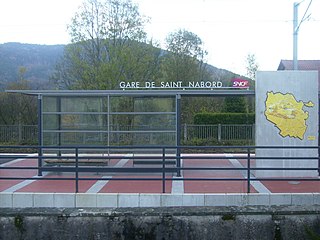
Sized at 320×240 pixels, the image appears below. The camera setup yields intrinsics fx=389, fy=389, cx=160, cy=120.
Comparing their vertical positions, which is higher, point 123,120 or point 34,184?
point 123,120

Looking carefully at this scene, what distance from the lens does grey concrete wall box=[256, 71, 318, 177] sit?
10.9m

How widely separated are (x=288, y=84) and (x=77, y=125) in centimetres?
661

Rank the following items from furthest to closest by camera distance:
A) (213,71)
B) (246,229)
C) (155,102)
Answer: (213,71) → (155,102) → (246,229)

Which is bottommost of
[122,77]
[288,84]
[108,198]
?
[108,198]

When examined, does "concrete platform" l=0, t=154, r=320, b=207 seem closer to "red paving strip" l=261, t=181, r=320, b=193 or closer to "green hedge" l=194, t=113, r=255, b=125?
"red paving strip" l=261, t=181, r=320, b=193

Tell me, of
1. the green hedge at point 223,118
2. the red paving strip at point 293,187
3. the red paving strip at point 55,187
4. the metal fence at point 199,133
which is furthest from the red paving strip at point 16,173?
the green hedge at point 223,118

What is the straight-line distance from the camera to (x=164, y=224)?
5.27m

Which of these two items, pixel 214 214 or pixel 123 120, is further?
pixel 123 120

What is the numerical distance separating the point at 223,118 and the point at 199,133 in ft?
8.34

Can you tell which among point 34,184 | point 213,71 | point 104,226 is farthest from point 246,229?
point 213,71

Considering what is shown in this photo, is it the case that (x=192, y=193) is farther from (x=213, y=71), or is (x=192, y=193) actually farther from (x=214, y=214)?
(x=213, y=71)

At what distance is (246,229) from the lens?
525 cm

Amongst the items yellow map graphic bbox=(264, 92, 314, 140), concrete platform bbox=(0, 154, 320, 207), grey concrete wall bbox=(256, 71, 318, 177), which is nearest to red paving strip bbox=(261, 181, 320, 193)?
concrete platform bbox=(0, 154, 320, 207)

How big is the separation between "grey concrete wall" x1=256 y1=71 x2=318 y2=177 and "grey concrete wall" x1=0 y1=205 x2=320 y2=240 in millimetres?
5769
